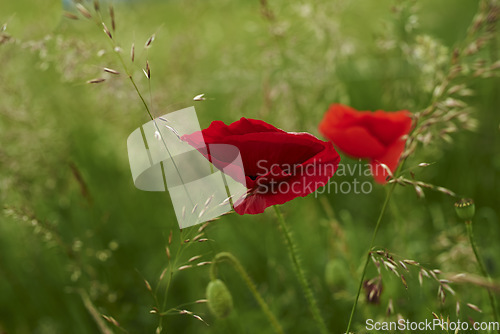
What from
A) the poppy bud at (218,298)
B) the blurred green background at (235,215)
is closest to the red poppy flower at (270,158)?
the poppy bud at (218,298)

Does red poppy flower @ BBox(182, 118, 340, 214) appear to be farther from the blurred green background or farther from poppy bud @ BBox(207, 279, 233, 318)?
the blurred green background

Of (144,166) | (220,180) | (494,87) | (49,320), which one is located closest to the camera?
(220,180)

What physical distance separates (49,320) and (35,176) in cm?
38

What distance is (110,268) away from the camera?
1.34 m

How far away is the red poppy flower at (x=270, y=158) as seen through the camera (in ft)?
1.96

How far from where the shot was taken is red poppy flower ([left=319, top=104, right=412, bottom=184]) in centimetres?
94

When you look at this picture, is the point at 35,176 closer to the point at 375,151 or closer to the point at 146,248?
the point at 146,248

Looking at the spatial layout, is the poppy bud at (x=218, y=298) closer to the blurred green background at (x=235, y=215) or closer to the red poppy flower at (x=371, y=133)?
the blurred green background at (x=235, y=215)

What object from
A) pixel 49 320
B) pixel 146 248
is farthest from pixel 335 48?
Result: pixel 49 320

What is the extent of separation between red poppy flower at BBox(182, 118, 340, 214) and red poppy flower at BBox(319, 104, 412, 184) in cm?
30

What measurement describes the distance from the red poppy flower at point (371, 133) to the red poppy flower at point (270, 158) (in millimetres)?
304

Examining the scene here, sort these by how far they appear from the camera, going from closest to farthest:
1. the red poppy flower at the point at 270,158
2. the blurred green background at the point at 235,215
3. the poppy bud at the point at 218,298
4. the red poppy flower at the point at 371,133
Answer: the red poppy flower at the point at 270,158, the poppy bud at the point at 218,298, the red poppy flower at the point at 371,133, the blurred green background at the point at 235,215

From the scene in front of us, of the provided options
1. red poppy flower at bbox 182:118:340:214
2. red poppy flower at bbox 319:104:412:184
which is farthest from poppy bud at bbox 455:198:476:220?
red poppy flower at bbox 319:104:412:184

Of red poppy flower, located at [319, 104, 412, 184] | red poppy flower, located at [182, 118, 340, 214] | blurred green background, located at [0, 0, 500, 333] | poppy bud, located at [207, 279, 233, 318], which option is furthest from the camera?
blurred green background, located at [0, 0, 500, 333]
